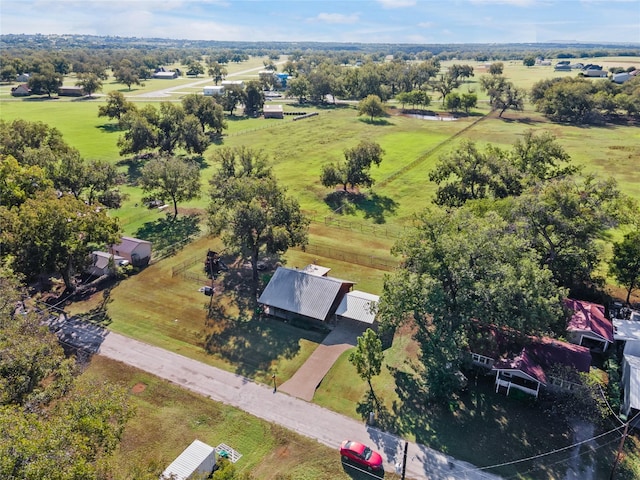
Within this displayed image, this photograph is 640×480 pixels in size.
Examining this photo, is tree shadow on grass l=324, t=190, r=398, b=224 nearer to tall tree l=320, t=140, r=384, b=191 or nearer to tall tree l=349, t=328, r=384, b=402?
tall tree l=320, t=140, r=384, b=191

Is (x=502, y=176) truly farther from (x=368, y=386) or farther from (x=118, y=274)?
(x=118, y=274)

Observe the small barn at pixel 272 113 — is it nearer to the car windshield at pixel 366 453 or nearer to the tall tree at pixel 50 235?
the tall tree at pixel 50 235

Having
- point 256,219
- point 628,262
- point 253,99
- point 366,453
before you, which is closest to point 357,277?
point 256,219

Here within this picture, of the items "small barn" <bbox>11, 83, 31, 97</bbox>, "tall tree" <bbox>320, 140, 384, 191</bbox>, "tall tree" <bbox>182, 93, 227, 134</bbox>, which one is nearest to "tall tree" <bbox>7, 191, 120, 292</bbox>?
"tall tree" <bbox>320, 140, 384, 191</bbox>

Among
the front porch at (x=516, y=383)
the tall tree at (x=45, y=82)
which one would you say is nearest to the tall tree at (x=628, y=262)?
the front porch at (x=516, y=383)

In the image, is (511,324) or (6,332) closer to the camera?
(6,332)

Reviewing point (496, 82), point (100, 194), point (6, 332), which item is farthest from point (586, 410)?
point (496, 82)
